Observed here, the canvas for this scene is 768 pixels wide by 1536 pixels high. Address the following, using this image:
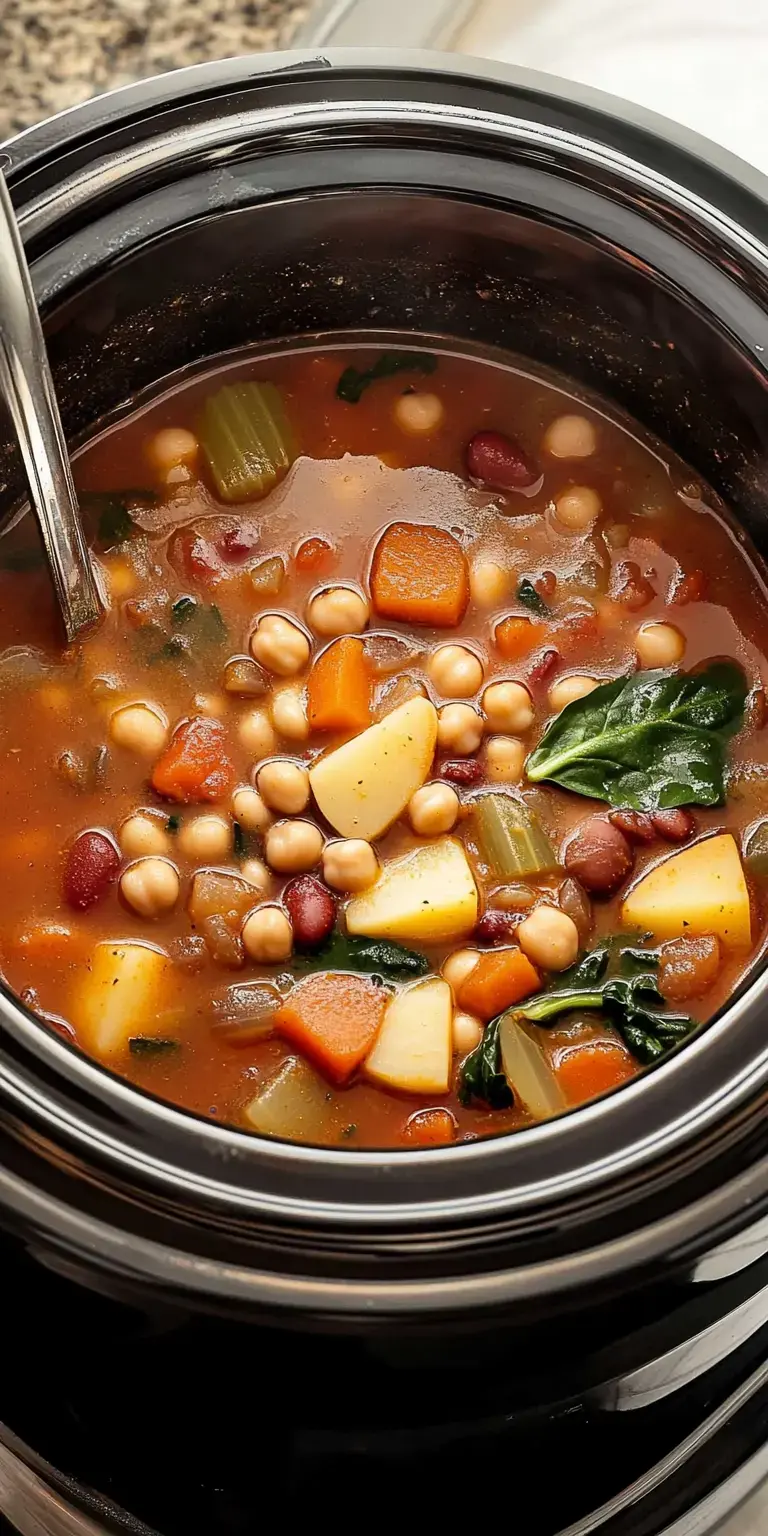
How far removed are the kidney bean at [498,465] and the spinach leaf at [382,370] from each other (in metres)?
0.20

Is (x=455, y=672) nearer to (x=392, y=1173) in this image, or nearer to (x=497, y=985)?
(x=497, y=985)

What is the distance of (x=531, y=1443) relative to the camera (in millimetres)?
1707

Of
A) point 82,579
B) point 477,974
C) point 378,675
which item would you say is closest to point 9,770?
point 82,579

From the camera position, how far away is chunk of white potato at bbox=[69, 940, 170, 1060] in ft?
6.48

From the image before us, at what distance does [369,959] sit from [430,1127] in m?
0.25

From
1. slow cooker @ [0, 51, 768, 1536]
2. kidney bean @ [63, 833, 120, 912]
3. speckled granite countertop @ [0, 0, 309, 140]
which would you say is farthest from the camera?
speckled granite countertop @ [0, 0, 309, 140]

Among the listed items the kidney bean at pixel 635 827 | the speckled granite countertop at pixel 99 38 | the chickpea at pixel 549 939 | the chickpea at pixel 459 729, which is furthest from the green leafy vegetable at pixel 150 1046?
the speckled granite countertop at pixel 99 38

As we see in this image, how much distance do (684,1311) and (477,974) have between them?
60 centimetres

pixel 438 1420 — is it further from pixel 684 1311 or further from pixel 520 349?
pixel 520 349

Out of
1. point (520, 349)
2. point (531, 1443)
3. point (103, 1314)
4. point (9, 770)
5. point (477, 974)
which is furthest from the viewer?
point (520, 349)

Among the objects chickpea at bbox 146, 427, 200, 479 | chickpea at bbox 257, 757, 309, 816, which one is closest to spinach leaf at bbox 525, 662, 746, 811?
chickpea at bbox 257, 757, 309, 816

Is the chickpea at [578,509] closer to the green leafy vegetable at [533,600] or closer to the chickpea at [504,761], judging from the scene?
the green leafy vegetable at [533,600]

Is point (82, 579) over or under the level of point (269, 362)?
under

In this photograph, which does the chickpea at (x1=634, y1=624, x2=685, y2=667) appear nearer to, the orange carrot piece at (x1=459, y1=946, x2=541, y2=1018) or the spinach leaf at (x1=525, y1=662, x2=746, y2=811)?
the spinach leaf at (x1=525, y1=662, x2=746, y2=811)
